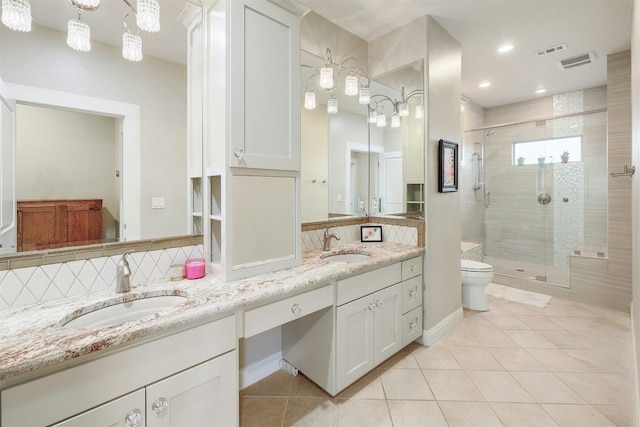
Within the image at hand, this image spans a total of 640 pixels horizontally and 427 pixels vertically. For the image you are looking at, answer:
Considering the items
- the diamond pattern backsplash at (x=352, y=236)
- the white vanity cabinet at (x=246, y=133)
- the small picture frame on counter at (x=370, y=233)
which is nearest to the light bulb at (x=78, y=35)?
the white vanity cabinet at (x=246, y=133)

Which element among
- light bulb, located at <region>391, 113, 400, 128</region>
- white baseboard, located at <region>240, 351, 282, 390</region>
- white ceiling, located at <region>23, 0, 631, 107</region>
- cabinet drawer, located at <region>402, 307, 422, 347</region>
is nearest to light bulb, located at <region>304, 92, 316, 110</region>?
white ceiling, located at <region>23, 0, 631, 107</region>

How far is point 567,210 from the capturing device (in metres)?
3.89

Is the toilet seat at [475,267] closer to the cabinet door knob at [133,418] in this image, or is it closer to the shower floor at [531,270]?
the shower floor at [531,270]

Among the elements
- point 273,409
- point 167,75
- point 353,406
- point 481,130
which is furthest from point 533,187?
point 167,75

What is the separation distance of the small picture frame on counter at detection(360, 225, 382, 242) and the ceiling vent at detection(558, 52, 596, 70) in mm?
2818

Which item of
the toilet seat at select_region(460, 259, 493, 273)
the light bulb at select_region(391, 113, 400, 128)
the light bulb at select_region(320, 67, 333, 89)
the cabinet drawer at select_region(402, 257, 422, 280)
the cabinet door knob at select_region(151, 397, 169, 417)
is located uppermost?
the light bulb at select_region(320, 67, 333, 89)

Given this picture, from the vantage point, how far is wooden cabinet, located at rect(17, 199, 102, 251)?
3.86 feet

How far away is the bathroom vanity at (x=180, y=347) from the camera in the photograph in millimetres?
828

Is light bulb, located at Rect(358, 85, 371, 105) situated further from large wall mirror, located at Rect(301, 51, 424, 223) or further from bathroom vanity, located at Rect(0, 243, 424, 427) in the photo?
bathroom vanity, located at Rect(0, 243, 424, 427)

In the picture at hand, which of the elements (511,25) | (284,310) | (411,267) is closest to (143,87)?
(284,310)

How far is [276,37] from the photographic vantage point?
1.59 meters

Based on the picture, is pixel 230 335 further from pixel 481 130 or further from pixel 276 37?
pixel 481 130

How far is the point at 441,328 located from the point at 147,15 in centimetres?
296

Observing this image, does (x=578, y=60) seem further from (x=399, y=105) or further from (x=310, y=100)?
(x=310, y=100)
